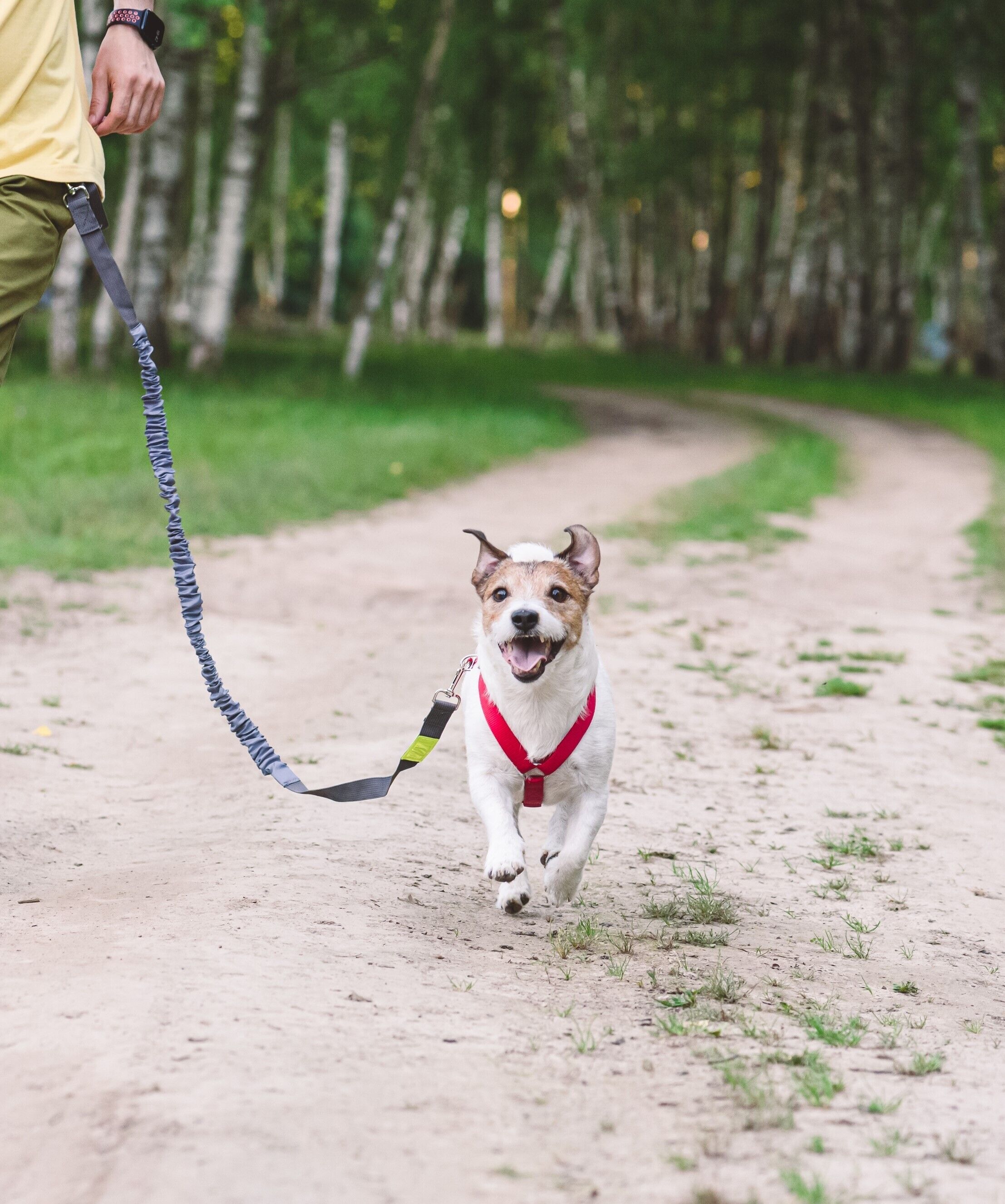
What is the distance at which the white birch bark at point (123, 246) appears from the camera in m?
21.3

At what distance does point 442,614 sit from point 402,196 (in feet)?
51.7

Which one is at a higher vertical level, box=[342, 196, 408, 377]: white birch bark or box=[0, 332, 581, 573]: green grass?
box=[342, 196, 408, 377]: white birch bark

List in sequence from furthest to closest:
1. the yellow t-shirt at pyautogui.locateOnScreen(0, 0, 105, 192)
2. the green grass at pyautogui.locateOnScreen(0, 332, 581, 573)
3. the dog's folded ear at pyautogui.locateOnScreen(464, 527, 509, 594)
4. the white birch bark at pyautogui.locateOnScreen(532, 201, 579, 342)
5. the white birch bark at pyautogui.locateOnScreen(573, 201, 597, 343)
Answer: the white birch bark at pyautogui.locateOnScreen(532, 201, 579, 342), the white birch bark at pyautogui.locateOnScreen(573, 201, 597, 343), the green grass at pyautogui.locateOnScreen(0, 332, 581, 573), the dog's folded ear at pyautogui.locateOnScreen(464, 527, 509, 594), the yellow t-shirt at pyautogui.locateOnScreen(0, 0, 105, 192)

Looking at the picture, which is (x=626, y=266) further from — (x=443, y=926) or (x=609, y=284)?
(x=443, y=926)

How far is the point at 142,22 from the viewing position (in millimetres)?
4109

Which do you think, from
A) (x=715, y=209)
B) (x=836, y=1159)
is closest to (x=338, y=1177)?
(x=836, y=1159)

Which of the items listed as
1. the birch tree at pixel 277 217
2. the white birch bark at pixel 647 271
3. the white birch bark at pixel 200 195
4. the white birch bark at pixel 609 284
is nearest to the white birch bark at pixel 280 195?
the birch tree at pixel 277 217

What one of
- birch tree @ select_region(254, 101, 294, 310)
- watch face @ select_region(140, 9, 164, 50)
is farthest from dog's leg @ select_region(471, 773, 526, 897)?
birch tree @ select_region(254, 101, 294, 310)

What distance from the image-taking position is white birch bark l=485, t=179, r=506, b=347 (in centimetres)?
4275

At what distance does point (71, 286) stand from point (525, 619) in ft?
53.4

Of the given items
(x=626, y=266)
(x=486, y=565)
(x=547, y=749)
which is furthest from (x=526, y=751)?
(x=626, y=266)

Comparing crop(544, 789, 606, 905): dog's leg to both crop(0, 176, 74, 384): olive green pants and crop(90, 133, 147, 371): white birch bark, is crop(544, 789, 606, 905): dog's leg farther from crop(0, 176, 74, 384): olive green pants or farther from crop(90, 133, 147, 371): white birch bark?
crop(90, 133, 147, 371): white birch bark

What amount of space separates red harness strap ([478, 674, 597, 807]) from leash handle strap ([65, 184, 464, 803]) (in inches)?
5.7

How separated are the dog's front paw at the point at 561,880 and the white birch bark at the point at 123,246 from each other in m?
17.0
